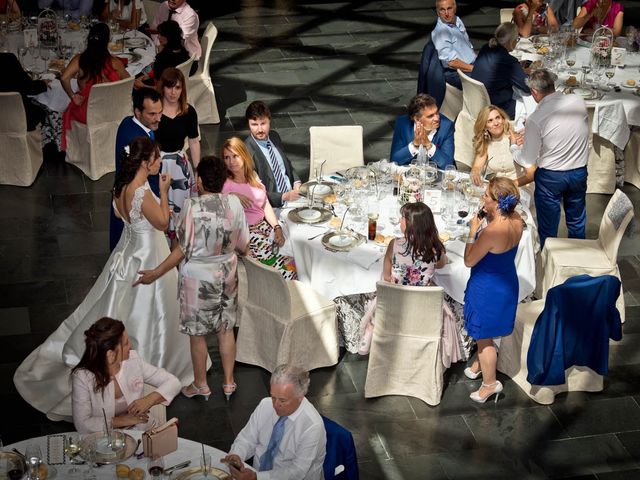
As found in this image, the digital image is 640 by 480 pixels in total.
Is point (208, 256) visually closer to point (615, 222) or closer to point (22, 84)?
point (615, 222)

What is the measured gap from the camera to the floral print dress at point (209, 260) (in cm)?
604

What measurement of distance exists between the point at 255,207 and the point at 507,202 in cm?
173

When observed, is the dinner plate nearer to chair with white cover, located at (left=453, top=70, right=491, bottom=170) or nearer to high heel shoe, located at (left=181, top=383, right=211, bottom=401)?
high heel shoe, located at (left=181, top=383, right=211, bottom=401)

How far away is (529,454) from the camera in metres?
6.32

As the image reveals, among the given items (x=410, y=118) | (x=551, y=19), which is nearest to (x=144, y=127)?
(x=410, y=118)

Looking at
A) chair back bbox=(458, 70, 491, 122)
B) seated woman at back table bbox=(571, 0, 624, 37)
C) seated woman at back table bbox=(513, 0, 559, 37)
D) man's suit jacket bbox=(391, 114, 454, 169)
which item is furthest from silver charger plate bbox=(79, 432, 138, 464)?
seated woman at back table bbox=(571, 0, 624, 37)

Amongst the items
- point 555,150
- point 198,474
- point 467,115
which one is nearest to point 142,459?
point 198,474

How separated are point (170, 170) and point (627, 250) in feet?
10.9

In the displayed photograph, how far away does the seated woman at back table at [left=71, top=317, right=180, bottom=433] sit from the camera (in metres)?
5.28

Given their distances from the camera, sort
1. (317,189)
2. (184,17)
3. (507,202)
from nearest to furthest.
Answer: (507,202) → (317,189) → (184,17)

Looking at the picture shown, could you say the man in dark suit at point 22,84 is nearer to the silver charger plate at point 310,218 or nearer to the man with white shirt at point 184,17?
the man with white shirt at point 184,17

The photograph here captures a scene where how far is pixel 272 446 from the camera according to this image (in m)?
5.15

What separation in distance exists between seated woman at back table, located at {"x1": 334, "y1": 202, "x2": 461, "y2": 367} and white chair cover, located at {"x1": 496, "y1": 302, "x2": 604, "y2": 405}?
0.33 m

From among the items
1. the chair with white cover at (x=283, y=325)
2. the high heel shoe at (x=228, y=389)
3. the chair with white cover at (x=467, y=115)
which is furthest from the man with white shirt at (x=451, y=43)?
the high heel shoe at (x=228, y=389)
